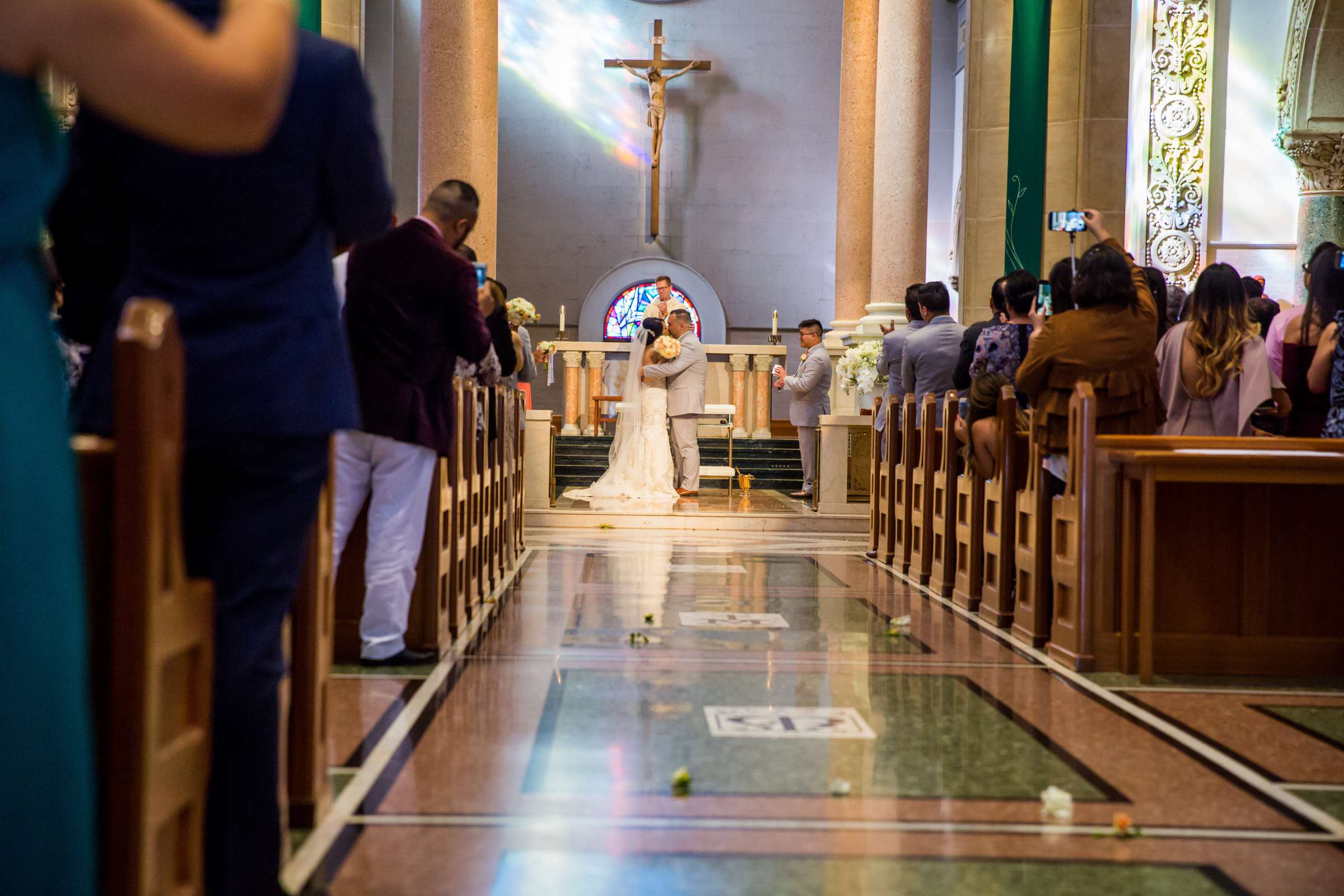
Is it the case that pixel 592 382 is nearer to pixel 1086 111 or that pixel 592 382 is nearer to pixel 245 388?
pixel 1086 111

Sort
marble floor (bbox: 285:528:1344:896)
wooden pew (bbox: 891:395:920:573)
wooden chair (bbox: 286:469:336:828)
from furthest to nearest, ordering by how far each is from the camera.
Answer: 1. wooden pew (bbox: 891:395:920:573)
2. wooden chair (bbox: 286:469:336:828)
3. marble floor (bbox: 285:528:1344:896)

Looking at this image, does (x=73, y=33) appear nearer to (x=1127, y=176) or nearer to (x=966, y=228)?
(x=966, y=228)

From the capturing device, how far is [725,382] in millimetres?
17422

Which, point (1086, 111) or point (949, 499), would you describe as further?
point (1086, 111)

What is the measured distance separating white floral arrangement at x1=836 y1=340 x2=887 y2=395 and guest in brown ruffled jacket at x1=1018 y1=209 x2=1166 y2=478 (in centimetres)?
660

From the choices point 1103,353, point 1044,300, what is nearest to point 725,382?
point 1044,300

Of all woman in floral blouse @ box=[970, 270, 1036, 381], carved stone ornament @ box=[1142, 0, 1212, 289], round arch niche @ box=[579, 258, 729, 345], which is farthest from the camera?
round arch niche @ box=[579, 258, 729, 345]

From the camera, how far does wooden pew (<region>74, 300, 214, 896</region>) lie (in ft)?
5.42

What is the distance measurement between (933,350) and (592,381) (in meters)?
9.09

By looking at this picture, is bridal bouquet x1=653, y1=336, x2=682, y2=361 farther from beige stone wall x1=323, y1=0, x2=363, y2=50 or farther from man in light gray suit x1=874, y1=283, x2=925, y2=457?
beige stone wall x1=323, y1=0, x2=363, y2=50

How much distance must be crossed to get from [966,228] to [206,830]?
40.1 feet

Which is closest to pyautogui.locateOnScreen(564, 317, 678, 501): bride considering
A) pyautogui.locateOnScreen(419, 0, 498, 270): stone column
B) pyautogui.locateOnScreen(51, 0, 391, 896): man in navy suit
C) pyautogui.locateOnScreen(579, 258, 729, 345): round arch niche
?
pyautogui.locateOnScreen(419, 0, 498, 270): stone column

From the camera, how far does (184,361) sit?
1894mm

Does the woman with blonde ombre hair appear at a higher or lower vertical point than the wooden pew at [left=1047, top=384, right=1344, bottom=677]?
higher
